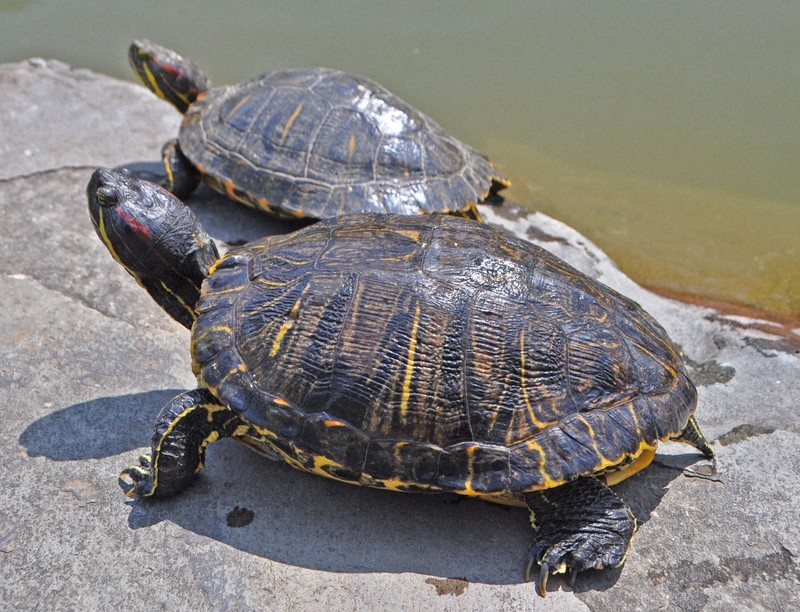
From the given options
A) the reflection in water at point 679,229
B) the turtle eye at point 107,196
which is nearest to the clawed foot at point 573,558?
the turtle eye at point 107,196

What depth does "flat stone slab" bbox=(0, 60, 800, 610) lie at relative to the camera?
341 cm

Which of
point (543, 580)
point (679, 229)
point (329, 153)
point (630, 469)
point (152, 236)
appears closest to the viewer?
point (543, 580)

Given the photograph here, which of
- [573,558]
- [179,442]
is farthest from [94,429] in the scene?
[573,558]

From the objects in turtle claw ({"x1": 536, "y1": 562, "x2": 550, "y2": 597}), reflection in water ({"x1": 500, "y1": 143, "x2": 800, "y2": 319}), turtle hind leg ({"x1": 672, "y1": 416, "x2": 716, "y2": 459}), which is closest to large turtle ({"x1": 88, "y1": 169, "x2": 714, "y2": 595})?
turtle claw ({"x1": 536, "y1": 562, "x2": 550, "y2": 597})

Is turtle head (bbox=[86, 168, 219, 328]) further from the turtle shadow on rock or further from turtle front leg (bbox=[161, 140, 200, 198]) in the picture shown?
turtle front leg (bbox=[161, 140, 200, 198])

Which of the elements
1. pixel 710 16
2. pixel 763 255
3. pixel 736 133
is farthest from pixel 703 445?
pixel 710 16

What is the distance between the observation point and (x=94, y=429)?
4.13 m

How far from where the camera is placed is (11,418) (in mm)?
4121

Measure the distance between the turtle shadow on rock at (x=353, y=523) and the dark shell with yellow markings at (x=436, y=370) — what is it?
291 millimetres

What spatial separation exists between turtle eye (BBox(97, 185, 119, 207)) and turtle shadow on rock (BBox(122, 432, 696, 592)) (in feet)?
5.10

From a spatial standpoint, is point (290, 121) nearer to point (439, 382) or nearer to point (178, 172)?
point (178, 172)

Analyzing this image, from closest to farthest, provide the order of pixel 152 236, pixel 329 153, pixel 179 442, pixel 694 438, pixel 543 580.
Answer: pixel 543 580, pixel 179 442, pixel 694 438, pixel 152 236, pixel 329 153

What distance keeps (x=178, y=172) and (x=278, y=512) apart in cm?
375

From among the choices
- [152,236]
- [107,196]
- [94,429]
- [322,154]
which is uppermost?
[107,196]
